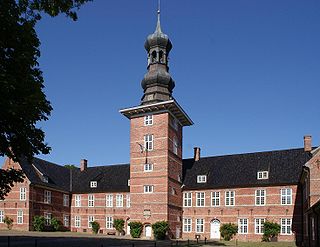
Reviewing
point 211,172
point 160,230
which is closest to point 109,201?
point 160,230

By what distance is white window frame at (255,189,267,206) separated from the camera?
40.9 meters

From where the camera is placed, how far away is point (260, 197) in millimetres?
41188

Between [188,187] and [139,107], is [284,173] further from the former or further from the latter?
[139,107]

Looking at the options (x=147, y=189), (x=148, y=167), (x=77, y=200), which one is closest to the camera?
(x=147, y=189)

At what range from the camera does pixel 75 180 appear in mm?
54938

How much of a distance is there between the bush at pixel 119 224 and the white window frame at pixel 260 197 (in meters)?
15.5

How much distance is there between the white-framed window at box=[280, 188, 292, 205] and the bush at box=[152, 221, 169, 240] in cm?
1139

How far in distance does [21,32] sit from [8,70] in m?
1.25

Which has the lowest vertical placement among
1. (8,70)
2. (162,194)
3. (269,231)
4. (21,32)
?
(269,231)

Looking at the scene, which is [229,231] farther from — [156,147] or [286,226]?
[156,147]

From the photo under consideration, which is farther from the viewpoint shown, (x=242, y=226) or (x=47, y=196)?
(x=47, y=196)

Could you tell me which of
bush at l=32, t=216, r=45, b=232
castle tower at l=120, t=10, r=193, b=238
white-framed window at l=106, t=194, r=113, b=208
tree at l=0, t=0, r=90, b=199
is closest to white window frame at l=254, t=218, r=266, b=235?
castle tower at l=120, t=10, r=193, b=238

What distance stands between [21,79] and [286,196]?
3240cm

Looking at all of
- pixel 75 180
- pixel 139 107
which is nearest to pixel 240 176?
pixel 139 107
